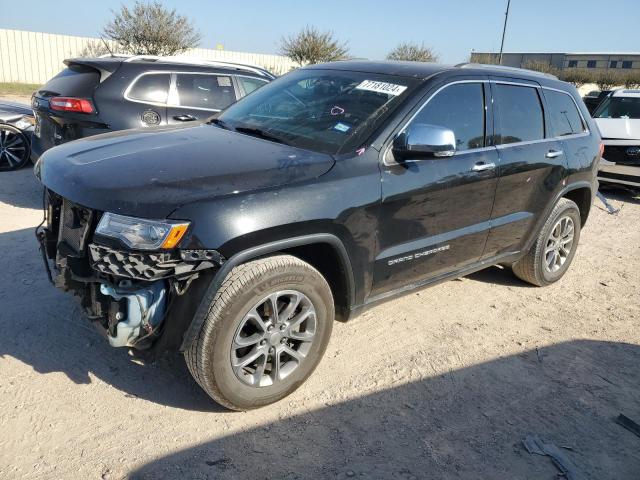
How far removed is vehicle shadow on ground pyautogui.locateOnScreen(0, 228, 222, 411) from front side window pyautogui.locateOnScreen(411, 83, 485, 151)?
7.13 feet

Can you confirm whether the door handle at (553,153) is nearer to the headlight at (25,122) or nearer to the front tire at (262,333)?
the front tire at (262,333)

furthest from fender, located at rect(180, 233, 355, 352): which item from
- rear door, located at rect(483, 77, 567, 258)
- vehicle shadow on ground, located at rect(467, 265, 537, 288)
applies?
vehicle shadow on ground, located at rect(467, 265, 537, 288)

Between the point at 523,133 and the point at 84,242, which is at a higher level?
the point at 523,133

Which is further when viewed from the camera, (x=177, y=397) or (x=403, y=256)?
(x=403, y=256)

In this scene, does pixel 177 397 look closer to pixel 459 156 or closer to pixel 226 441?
pixel 226 441

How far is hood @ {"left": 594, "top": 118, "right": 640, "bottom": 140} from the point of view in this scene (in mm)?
9211

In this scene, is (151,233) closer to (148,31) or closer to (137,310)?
(137,310)

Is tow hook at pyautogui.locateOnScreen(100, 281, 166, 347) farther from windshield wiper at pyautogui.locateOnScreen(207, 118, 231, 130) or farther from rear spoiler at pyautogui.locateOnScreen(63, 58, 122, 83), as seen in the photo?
rear spoiler at pyautogui.locateOnScreen(63, 58, 122, 83)

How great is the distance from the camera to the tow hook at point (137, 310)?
8.15 feet

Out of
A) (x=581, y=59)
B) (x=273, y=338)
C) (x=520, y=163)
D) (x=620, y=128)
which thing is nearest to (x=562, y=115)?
(x=520, y=163)

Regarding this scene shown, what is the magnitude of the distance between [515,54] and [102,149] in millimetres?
60112

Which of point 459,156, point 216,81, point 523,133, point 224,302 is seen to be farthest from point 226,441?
point 216,81

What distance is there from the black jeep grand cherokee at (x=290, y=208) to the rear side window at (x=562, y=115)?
21 cm

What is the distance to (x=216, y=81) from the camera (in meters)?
6.75
